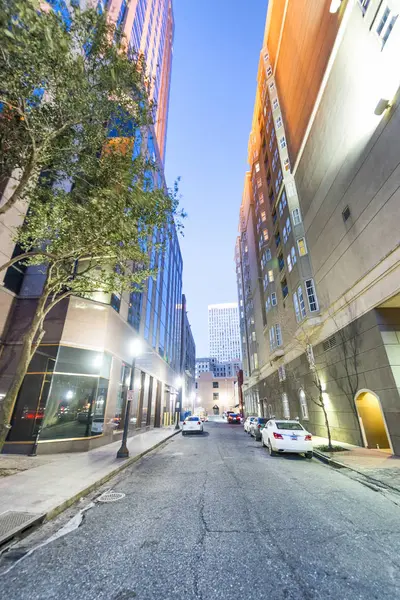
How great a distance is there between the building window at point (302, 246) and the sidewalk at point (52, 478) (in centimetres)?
1924

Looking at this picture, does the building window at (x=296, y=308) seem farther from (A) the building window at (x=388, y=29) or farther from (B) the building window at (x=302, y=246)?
(A) the building window at (x=388, y=29)

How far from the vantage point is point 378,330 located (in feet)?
40.8

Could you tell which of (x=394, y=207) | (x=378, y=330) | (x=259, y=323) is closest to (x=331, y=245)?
(x=394, y=207)

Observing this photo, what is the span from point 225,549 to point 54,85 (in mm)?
12072

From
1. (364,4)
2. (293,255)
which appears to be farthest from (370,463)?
(364,4)

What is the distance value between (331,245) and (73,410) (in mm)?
18248

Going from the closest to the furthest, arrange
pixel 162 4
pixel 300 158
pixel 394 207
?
1. pixel 394 207
2. pixel 300 158
3. pixel 162 4

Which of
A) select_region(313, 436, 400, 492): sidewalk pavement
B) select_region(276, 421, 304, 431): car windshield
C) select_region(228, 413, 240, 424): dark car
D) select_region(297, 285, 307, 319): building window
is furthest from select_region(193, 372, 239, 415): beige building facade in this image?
select_region(276, 421, 304, 431): car windshield

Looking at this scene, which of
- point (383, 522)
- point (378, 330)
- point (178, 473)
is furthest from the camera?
point (378, 330)

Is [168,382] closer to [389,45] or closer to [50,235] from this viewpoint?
[50,235]

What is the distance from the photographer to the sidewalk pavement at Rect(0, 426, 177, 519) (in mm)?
5727

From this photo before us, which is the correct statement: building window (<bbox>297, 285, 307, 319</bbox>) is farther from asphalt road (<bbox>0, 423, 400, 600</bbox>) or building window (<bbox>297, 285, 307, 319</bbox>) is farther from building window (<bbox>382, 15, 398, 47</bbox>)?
asphalt road (<bbox>0, 423, 400, 600</bbox>)

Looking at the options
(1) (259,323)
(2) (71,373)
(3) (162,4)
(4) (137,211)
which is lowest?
(2) (71,373)

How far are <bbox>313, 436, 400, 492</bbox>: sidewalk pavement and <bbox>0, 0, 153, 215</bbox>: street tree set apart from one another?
1318 centimetres
